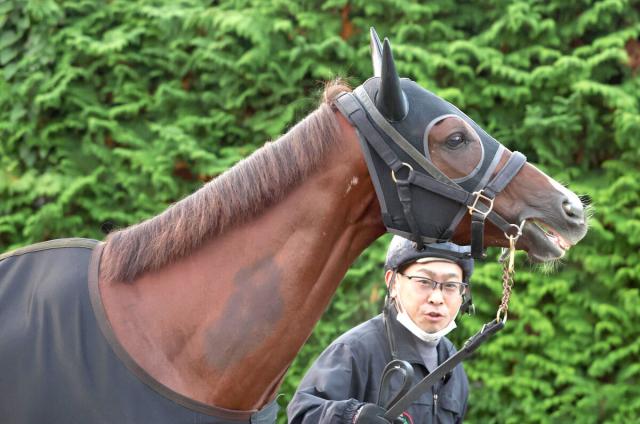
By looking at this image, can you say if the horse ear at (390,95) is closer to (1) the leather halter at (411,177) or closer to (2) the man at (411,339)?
(1) the leather halter at (411,177)

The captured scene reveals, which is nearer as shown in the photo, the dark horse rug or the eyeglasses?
the dark horse rug

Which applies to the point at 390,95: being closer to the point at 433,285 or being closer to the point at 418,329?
the point at 433,285

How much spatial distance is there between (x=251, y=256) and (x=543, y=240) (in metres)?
0.92

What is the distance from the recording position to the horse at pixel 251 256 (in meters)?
2.12

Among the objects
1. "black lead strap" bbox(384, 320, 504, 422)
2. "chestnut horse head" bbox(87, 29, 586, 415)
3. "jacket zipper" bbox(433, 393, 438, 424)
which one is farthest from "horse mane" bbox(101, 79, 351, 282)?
"jacket zipper" bbox(433, 393, 438, 424)

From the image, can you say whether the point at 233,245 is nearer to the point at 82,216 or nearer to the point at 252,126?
the point at 252,126

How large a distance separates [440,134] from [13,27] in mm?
4527

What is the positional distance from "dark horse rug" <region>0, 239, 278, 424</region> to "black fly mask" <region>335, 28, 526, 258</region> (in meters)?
0.78

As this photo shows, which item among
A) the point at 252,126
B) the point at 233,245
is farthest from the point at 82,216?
the point at 233,245

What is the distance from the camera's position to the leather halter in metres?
2.34

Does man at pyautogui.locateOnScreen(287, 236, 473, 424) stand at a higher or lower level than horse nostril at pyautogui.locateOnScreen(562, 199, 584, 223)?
lower

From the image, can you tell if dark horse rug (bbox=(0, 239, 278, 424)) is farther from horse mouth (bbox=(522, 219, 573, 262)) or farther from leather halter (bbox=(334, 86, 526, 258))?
horse mouth (bbox=(522, 219, 573, 262))

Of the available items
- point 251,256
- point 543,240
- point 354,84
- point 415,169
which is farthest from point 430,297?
point 354,84

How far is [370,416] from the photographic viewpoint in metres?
2.45
